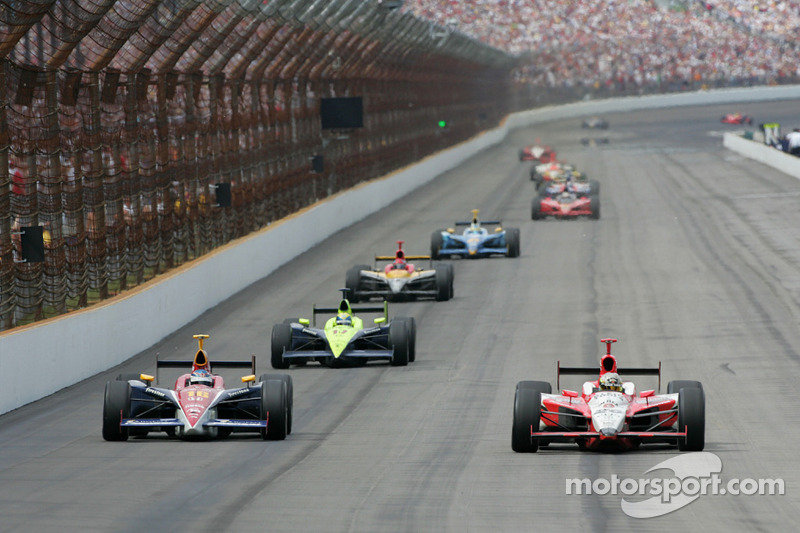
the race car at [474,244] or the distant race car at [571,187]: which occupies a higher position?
the distant race car at [571,187]

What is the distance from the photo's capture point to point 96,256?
848 inches

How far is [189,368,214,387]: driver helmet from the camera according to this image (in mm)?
14695

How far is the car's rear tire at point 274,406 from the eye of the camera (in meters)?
14.1

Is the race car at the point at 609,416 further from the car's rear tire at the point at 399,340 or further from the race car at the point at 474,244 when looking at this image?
the race car at the point at 474,244

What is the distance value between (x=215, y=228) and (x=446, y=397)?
12.4 m

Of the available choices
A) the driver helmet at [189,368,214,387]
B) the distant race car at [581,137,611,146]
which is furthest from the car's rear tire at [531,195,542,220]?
the distant race car at [581,137,611,146]

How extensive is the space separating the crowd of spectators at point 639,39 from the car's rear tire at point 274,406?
277ft

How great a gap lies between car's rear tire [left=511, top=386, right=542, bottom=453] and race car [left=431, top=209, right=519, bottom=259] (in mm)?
19107

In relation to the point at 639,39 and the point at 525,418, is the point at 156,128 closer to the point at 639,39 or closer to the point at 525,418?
the point at 525,418

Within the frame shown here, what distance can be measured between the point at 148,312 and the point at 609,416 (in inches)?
433

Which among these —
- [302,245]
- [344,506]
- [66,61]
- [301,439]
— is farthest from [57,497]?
[302,245]

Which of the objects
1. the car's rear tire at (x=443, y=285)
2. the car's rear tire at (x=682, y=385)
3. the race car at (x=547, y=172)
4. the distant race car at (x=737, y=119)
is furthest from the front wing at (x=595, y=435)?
the distant race car at (x=737, y=119)

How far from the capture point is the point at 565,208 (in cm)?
Answer: 4147

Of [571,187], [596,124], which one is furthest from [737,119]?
[571,187]
